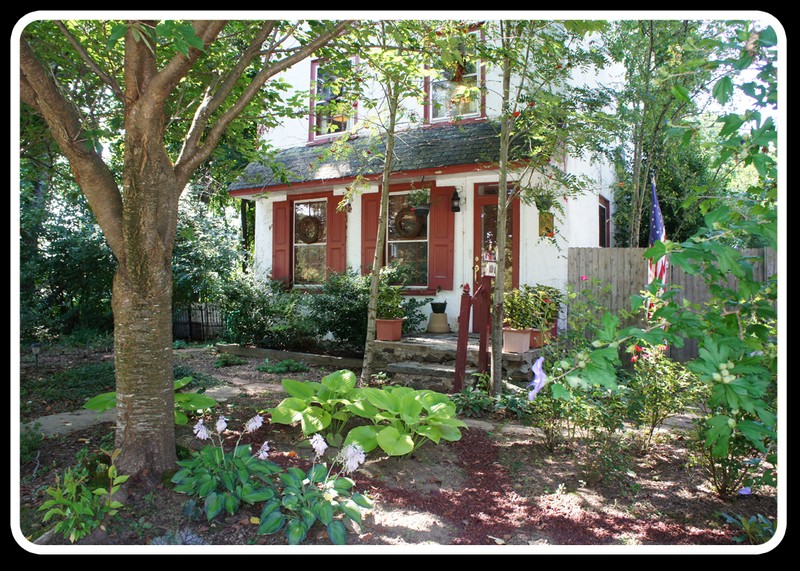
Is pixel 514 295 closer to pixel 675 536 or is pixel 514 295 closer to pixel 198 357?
pixel 675 536

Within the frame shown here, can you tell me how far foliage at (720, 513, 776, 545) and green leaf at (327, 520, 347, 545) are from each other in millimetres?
1952

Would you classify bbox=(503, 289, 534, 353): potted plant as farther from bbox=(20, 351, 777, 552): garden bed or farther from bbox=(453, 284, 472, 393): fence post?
bbox=(20, 351, 777, 552): garden bed

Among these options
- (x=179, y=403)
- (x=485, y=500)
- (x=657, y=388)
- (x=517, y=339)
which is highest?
(x=517, y=339)

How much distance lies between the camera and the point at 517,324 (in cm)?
657

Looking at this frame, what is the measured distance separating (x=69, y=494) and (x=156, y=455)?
1.62 ft

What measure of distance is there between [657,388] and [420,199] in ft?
17.1

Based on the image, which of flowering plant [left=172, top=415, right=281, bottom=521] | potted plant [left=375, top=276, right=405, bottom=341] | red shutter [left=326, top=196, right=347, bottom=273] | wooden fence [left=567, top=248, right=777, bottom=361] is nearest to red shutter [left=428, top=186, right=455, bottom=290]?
potted plant [left=375, top=276, right=405, bottom=341]

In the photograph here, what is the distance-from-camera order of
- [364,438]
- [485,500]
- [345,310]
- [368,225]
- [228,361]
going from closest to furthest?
1. [485,500]
2. [364,438]
3. [345,310]
4. [228,361]
5. [368,225]

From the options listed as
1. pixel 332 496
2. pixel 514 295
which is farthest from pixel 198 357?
pixel 332 496

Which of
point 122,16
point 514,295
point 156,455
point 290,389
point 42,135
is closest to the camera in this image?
point 122,16

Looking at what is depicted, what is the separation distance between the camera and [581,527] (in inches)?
124

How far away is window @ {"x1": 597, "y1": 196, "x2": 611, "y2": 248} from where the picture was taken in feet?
33.0

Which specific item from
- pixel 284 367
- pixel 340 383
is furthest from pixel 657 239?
pixel 284 367

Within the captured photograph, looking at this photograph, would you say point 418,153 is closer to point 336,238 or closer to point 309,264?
point 336,238
